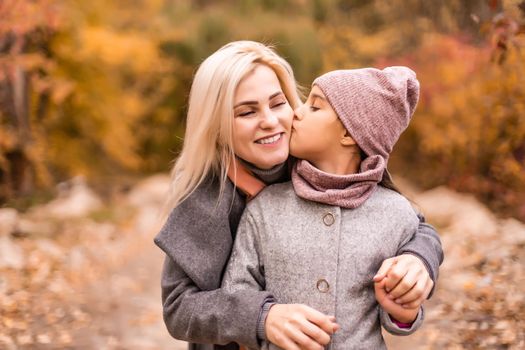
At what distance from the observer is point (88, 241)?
6527mm

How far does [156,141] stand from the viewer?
40.2ft

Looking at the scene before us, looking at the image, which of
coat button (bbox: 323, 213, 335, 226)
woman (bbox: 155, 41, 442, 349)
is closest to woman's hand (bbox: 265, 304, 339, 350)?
woman (bbox: 155, 41, 442, 349)

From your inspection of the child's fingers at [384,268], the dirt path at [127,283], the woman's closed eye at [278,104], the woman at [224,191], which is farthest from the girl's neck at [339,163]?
the dirt path at [127,283]

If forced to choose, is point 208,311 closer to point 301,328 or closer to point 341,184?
point 301,328

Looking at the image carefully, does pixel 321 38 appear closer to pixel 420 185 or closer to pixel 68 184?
pixel 420 185

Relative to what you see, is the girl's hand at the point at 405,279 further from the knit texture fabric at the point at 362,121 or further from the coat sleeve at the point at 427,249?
the knit texture fabric at the point at 362,121

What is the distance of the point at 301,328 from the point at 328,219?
33cm

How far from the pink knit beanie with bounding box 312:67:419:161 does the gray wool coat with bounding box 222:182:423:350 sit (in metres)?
0.19

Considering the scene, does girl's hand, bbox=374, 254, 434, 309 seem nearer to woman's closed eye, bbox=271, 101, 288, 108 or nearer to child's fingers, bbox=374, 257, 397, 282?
child's fingers, bbox=374, 257, 397, 282

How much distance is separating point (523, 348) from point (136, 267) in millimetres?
4085

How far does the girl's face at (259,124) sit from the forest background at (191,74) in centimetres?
165

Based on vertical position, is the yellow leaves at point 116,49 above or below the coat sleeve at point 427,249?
below

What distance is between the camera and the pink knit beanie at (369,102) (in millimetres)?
1803

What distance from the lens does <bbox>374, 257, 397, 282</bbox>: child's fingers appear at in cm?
167
